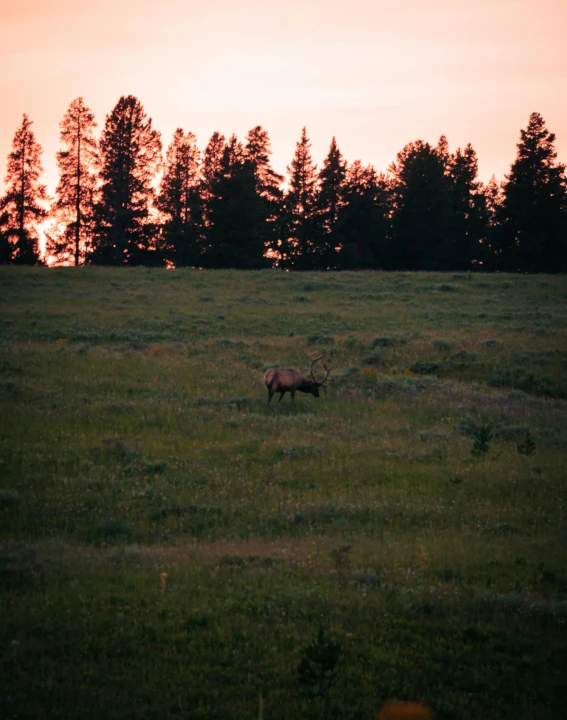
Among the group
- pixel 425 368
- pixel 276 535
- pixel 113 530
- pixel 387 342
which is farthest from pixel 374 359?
pixel 113 530

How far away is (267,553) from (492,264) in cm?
5925

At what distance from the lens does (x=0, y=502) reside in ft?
40.7

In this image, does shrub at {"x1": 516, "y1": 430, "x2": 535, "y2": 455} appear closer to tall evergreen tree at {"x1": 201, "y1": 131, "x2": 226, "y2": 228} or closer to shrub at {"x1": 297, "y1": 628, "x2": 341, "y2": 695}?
shrub at {"x1": 297, "y1": 628, "x2": 341, "y2": 695}

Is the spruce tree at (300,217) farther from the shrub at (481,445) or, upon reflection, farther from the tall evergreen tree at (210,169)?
the shrub at (481,445)

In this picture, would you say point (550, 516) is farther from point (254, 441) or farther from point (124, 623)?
point (124, 623)

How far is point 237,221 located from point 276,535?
181 ft

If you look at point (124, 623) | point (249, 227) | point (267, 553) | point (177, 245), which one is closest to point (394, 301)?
point (249, 227)

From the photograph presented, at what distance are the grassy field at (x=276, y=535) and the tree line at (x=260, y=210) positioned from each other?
116ft

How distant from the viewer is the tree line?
6228 centimetres

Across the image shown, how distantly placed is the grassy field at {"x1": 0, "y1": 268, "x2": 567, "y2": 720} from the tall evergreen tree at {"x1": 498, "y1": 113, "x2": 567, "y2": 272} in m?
35.5

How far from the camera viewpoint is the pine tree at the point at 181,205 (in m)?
66.9

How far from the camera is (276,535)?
39.2 ft

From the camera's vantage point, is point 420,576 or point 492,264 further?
point 492,264

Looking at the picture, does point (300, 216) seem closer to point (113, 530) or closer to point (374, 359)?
point (374, 359)
